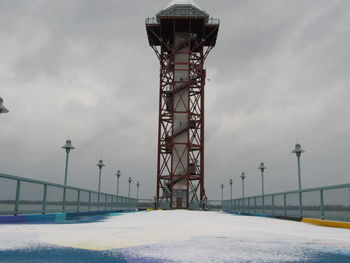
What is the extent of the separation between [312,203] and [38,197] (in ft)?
33.1

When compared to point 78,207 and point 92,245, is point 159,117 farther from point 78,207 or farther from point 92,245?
point 92,245

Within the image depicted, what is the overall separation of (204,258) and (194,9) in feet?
150

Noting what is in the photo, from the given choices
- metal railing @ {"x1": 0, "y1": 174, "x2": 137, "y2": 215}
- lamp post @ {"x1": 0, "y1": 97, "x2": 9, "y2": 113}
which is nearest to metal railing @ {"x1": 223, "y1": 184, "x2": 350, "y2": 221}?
metal railing @ {"x1": 0, "y1": 174, "x2": 137, "y2": 215}

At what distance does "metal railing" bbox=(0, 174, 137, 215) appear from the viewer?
→ 9945mm

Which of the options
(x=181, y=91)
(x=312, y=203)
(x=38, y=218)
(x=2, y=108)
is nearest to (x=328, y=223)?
(x=312, y=203)

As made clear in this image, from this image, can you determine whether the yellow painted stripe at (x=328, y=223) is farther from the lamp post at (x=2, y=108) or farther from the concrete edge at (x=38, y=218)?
the lamp post at (x=2, y=108)

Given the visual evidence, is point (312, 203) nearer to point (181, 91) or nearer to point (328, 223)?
point (328, 223)

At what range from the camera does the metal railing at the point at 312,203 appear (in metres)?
10.4

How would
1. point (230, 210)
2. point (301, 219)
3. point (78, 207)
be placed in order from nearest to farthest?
point (301, 219) < point (78, 207) < point (230, 210)

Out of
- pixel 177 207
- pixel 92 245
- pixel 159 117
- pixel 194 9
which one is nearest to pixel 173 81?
pixel 159 117

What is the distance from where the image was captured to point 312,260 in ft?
14.8

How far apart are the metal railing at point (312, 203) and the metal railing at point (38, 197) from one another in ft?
31.6

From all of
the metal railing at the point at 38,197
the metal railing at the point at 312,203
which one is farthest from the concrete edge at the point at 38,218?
the metal railing at the point at 312,203

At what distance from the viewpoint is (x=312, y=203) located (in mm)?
13055
